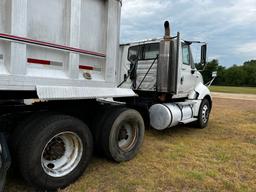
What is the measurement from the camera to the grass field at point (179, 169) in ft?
11.2

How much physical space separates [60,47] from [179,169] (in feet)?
8.66

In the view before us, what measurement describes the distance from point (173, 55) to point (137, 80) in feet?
3.83

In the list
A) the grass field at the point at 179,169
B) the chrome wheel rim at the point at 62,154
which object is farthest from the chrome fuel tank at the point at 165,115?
the chrome wheel rim at the point at 62,154

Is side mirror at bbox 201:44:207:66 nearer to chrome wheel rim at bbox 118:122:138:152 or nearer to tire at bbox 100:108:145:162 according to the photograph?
tire at bbox 100:108:145:162

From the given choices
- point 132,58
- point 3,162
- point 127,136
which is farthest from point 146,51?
point 3,162

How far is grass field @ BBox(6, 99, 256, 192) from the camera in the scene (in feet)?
11.2

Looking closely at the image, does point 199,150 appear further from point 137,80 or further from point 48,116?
point 48,116

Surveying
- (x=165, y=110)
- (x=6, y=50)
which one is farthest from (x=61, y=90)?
(x=165, y=110)

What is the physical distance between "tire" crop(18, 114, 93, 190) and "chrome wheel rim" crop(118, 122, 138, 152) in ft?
3.18

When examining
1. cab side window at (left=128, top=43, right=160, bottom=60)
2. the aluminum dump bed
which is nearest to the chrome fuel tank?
cab side window at (left=128, top=43, right=160, bottom=60)

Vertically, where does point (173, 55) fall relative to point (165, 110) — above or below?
above

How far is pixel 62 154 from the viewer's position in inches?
135

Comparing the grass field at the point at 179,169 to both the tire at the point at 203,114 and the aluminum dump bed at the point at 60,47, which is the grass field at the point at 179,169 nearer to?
the tire at the point at 203,114

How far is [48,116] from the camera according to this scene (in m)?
3.12
